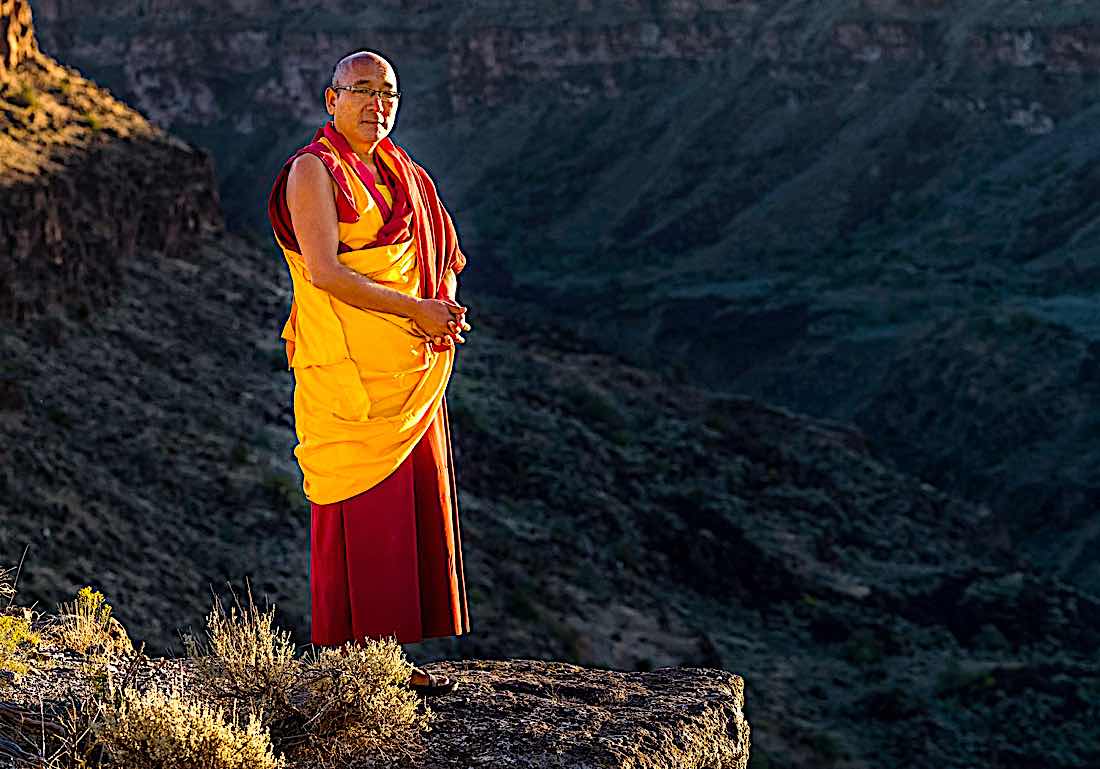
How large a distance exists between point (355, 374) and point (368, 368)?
51mm

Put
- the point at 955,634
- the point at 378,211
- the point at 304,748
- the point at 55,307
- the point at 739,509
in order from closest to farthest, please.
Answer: the point at 304,748 → the point at 378,211 → the point at 55,307 → the point at 955,634 → the point at 739,509

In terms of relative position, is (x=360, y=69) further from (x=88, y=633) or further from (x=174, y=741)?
(x=174, y=741)

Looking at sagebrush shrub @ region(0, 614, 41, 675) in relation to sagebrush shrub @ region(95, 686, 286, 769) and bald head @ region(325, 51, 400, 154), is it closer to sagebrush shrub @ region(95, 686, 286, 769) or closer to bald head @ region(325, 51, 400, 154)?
sagebrush shrub @ region(95, 686, 286, 769)

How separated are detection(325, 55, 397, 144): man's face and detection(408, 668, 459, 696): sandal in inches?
60.2

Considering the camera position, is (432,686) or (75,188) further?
(75,188)

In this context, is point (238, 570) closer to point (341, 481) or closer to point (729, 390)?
point (341, 481)

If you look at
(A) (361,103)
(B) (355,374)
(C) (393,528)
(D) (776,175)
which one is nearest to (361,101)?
(A) (361,103)

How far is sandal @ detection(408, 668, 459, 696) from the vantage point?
496 cm

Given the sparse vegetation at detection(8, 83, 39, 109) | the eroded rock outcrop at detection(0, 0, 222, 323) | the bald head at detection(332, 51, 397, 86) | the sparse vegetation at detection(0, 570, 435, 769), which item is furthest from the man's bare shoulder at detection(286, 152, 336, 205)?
the sparse vegetation at detection(8, 83, 39, 109)

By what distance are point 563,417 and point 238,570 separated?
11.9 meters

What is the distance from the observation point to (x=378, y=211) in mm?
4844

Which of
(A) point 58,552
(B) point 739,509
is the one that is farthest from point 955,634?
(A) point 58,552

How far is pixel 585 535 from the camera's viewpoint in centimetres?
2138

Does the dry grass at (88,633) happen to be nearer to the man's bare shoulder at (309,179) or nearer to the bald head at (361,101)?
the man's bare shoulder at (309,179)
